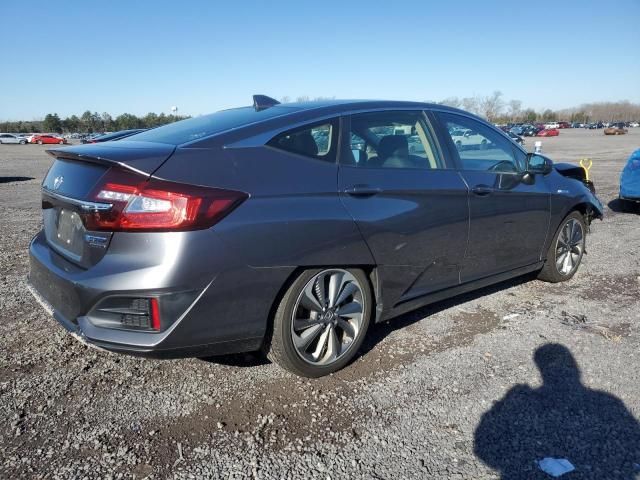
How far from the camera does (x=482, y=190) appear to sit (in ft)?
12.6

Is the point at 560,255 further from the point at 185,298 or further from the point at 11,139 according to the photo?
the point at 11,139

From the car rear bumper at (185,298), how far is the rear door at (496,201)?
1765 mm

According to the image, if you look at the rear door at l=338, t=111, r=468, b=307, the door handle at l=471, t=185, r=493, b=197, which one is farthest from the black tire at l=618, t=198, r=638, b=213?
the rear door at l=338, t=111, r=468, b=307

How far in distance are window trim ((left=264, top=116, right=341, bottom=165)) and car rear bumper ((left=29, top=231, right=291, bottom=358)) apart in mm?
665

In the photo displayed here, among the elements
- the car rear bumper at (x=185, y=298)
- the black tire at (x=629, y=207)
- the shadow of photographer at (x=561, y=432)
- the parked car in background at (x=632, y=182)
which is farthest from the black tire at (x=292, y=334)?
the black tire at (x=629, y=207)

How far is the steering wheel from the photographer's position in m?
4.08

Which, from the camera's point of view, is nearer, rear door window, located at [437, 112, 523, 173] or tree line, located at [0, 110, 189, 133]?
rear door window, located at [437, 112, 523, 173]

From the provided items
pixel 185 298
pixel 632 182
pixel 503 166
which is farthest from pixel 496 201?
pixel 632 182

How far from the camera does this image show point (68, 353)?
3375 millimetres

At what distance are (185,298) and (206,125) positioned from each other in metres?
1.23

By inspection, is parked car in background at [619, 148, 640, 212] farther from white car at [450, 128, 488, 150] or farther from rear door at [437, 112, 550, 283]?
white car at [450, 128, 488, 150]

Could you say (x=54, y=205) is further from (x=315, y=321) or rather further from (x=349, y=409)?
(x=349, y=409)

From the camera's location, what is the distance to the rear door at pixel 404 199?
310 cm

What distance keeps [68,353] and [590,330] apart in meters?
3.74
